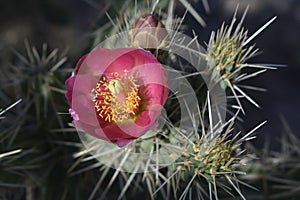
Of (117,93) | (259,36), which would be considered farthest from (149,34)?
(259,36)

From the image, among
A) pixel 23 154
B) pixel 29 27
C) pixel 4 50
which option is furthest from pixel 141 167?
pixel 29 27

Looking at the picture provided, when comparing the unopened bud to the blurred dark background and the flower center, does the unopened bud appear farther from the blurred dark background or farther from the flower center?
the blurred dark background

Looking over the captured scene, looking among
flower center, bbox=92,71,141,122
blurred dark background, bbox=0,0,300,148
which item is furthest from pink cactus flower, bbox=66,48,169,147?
blurred dark background, bbox=0,0,300,148

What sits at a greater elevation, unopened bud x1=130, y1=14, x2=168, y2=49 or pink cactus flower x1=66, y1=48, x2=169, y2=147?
unopened bud x1=130, y1=14, x2=168, y2=49

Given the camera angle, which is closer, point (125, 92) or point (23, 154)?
point (125, 92)

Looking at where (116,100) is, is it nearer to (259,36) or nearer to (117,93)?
(117,93)

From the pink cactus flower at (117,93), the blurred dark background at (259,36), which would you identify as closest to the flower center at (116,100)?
the pink cactus flower at (117,93)

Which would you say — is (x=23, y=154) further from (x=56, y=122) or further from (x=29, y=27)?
(x=29, y=27)
